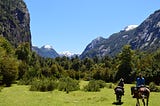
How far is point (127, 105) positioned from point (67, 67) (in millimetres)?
135400

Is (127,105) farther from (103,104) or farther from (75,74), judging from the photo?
(75,74)

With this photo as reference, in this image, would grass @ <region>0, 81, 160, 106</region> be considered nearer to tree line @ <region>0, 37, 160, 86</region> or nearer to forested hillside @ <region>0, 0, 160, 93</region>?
forested hillside @ <region>0, 0, 160, 93</region>

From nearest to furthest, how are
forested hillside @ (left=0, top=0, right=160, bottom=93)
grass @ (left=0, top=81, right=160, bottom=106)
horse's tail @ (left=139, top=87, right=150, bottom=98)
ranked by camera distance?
1. horse's tail @ (left=139, top=87, right=150, bottom=98)
2. grass @ (left=0, top=81, right=160, bottom=106)
3. forested hillside @ (left=0, top=0, right=160, bottom=93)

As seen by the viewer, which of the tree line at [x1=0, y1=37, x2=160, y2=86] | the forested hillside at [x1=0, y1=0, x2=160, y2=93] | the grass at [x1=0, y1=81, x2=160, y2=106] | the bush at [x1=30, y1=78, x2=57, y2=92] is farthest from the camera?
the tree line at [x1=0, y1=37, x2=160, y2=86]

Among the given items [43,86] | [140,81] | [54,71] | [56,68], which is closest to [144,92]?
[140,81]

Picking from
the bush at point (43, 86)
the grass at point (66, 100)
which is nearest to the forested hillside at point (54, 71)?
the bush at point (43, 86)

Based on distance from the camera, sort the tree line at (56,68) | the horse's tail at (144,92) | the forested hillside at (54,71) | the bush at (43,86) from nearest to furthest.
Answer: the horse's tail at (144,92) → the bush at (43,86) → the forested hillside at (54,71) → the tree line at (56,68)

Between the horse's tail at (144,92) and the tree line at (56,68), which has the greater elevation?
the tree line at (56,68)

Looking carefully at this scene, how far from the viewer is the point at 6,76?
75.1 meters

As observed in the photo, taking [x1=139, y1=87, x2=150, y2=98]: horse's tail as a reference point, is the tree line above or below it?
above

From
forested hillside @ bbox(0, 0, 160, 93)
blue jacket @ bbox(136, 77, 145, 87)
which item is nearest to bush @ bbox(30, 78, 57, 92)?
forested hillside @ bbox(0, 0, 160, 93)

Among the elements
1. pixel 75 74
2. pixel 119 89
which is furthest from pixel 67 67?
pixel 119 89

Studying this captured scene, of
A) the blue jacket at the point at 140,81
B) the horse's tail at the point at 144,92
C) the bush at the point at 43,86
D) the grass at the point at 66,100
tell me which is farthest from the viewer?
the bush at the point at 43,86

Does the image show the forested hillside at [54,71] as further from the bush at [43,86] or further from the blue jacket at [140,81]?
the blue jacket at [140,81]
